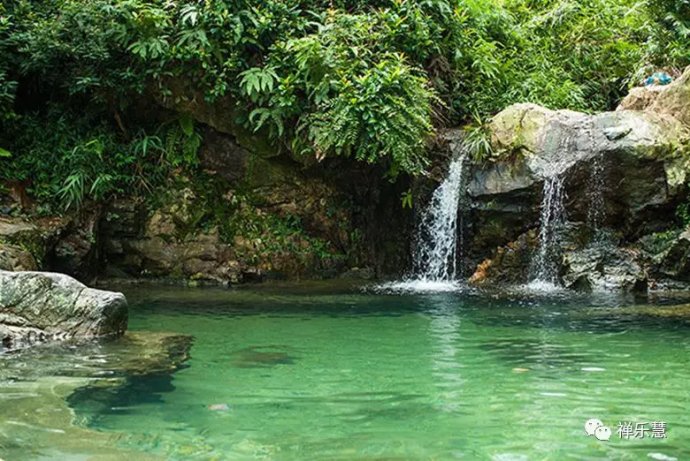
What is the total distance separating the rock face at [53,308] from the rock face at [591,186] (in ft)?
21.6

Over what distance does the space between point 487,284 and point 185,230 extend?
5.18 metres

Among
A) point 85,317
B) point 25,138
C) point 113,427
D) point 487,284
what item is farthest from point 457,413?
point 25,138

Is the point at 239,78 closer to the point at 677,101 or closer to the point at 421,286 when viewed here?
the point at 421,286

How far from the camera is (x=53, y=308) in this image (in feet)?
21.2

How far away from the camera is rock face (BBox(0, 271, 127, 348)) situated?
251 inches

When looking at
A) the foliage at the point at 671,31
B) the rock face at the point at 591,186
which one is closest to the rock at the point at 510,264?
the rock face at the point at 591,186

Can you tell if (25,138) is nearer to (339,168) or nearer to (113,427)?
(339,168)

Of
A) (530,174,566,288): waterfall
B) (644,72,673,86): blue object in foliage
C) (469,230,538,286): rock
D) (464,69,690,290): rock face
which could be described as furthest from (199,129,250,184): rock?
(644,72,673,86): blue object in foliage

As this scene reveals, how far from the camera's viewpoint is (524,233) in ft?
37.6

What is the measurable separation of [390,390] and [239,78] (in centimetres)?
806

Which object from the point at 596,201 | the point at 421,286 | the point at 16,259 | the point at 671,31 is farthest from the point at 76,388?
the point at 671,31

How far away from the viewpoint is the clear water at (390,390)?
11.9 feet

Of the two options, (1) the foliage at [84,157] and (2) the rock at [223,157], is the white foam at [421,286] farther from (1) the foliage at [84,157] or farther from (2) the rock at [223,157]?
(1) the foliage at [84,157]

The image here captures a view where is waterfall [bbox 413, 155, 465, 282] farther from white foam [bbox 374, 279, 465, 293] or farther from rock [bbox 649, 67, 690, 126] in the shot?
rock [bbox 649, 67, 690, 126]
